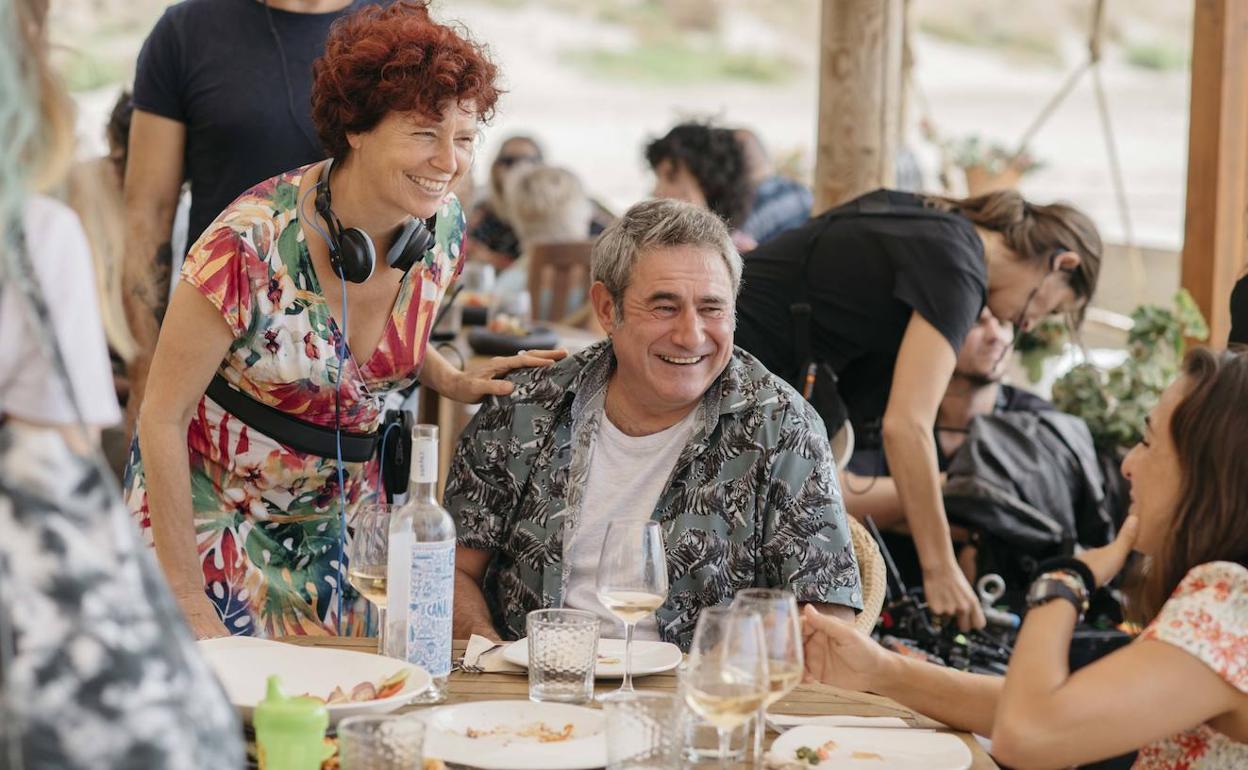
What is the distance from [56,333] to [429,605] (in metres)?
0.89

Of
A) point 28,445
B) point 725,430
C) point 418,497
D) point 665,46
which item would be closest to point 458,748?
point 418,497

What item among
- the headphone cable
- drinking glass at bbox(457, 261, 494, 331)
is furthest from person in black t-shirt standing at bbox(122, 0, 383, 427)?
drinking glass at bbox(457, 261, 494, 331)

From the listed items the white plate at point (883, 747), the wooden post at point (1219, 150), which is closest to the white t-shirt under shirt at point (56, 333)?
the white plate at point (883, 747)

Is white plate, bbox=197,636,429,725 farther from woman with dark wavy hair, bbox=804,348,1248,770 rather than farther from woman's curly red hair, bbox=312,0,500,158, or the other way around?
woman's curly red hair, bbox=312,0,500,158

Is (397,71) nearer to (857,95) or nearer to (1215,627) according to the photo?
(1215,627)

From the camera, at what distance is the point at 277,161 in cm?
302

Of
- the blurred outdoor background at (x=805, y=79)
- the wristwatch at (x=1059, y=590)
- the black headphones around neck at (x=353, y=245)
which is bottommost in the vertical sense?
the wristwatch at (x=1059, y=590)

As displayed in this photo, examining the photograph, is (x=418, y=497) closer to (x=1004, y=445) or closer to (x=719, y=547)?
(x=719, y=547)

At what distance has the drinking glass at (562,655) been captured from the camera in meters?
1.86

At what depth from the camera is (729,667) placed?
5.02 feet

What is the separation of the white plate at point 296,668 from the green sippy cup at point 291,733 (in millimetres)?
257

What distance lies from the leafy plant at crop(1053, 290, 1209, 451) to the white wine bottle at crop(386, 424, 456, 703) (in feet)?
9.23

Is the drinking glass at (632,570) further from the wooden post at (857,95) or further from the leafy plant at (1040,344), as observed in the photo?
the leafy plant at (1040,344)

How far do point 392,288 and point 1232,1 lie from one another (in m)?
2.88
